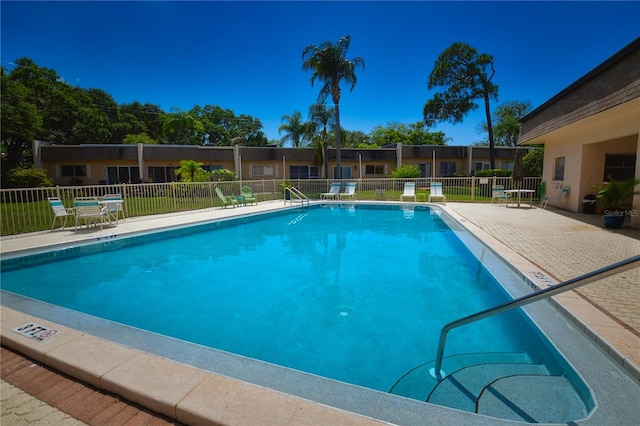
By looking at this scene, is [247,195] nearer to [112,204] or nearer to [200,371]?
[112,204]

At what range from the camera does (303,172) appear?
84.8 ft

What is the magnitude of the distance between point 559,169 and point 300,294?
524 inches

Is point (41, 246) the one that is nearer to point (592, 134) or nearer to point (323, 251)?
point (323, 251)

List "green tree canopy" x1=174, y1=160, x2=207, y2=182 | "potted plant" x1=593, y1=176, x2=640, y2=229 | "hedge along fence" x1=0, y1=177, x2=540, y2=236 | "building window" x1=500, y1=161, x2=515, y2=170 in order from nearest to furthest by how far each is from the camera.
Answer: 1. "potted plant" x1=593, y1=176, x2=640, y2=229
2. "hedge along fence" x1=0, y1=177, x2=540, y2=236
3. "green tree canopy" x1=174, y1=160, x2=207, y2=182
4. "building window" x1=500, y1=161, x2=515, y2=170

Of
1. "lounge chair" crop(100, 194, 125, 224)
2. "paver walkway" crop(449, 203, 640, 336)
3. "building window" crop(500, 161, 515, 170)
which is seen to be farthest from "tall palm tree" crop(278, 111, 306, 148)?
"paver walkway" crop(449, 203, 640, 336)

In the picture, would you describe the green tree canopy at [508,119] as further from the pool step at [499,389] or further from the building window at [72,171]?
the building window at [72,171]

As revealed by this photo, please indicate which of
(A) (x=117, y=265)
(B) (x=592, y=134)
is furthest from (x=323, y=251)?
(B) (x=592, y=134)

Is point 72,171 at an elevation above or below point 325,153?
below

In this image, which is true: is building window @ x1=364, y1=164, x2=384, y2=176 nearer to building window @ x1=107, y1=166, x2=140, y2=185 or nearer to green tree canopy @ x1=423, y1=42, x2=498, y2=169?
green tree canopy @ x1=423, y1=42, x2=498, y2=169

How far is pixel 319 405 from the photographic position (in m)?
1.93

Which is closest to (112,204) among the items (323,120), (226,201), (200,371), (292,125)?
(226,201)

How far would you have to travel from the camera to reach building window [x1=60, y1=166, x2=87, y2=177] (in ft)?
76.4

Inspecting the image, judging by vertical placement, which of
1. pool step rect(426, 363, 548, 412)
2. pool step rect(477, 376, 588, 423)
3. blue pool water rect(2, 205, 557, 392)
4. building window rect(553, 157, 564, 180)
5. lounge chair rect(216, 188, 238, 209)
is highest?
building window rect(553, 157, 564, 180)

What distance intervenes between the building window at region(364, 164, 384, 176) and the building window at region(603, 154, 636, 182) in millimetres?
16375
